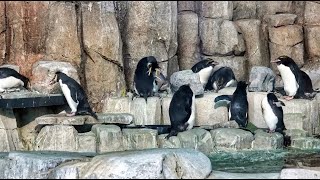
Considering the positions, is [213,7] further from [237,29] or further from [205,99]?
[205,99]

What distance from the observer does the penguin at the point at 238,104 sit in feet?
33.5

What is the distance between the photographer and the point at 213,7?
1327 centimetres

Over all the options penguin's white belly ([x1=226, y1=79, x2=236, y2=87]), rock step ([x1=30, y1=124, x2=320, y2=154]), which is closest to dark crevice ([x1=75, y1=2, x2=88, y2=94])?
rock step ([x1=30, y1=124, x2=320, y2=154])

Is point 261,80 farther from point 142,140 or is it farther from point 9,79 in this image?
point 9,79

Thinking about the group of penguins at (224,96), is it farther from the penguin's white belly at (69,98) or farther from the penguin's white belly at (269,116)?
the penguin's white belly at (69,98)

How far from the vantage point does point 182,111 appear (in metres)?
9.56

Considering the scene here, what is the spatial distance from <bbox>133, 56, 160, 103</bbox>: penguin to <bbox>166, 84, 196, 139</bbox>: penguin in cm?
75

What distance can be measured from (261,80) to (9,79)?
14.7 ft

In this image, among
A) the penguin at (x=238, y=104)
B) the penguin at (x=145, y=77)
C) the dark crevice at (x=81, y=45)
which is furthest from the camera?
the dark crevice at (x=81, y=45)

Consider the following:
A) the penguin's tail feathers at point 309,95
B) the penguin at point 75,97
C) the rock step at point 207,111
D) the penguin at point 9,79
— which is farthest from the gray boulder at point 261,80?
the penguin at point 9,79

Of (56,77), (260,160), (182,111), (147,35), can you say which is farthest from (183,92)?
(147,35)

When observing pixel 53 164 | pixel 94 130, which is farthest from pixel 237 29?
pixel 53 164

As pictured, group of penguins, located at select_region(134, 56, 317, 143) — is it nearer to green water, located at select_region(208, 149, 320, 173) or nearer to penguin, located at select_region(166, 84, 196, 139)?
penguin, located at select_region(166, 84, 196, 139)

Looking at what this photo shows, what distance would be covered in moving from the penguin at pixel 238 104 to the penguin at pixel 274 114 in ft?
1.37
